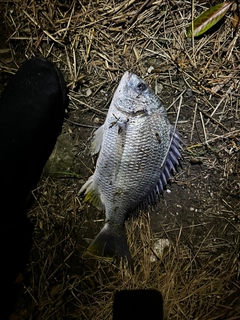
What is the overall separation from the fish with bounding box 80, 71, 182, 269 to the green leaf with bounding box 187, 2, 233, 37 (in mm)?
670

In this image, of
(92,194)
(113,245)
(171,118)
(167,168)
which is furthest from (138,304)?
(171,118)

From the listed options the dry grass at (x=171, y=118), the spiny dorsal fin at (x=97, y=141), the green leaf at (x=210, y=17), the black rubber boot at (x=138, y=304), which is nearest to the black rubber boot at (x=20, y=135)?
the dry grass at (x=171, y=118)

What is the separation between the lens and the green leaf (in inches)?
92.3

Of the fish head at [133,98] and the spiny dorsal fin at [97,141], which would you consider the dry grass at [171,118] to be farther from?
the fish head at [133,98]

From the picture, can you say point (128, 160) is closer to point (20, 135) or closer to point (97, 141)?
point (97, 141)

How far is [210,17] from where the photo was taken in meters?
2.35

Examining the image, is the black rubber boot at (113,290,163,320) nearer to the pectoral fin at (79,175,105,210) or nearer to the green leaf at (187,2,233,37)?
the pectoral fin at (79,175,105,210)

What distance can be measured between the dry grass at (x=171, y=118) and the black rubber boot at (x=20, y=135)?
14 centimetres

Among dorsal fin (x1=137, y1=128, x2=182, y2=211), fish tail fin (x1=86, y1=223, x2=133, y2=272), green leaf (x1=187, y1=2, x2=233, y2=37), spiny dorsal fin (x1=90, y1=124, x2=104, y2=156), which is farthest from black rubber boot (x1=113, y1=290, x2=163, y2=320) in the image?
green leaf (x1=187, y1=2, x2=233, y2=37)

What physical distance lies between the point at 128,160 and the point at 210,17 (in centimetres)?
124

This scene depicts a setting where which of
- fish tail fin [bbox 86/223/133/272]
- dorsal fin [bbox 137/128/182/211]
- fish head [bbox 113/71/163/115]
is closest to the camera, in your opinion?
fish head [bbox 113/71/163/115]

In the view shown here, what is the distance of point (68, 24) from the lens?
8.14ft

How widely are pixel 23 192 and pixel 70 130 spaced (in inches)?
25.1

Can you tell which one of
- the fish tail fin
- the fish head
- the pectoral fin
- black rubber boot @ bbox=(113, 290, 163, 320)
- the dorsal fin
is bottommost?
black rubber boot @ bbox=(113, 290, 163, 320)
